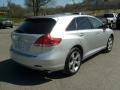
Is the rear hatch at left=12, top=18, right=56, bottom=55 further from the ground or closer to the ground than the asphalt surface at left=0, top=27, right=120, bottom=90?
further from the ground

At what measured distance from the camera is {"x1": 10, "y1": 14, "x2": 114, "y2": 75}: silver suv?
537 cm

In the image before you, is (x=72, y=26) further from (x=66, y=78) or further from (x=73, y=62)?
(x=66, y=78)

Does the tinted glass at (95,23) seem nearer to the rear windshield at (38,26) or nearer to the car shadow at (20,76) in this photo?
the rear windshield at (38,26)

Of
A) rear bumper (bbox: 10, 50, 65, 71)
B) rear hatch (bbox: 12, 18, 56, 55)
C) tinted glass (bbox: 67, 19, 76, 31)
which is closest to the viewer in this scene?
rear bumper (bbox: 10, 50, 65, 71)

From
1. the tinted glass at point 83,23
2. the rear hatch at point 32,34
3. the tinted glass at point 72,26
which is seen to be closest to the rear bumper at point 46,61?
the rear hatch at point 32,34

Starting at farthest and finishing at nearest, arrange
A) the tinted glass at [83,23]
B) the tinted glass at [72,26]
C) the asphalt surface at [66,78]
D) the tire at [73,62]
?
1. the tinted glass at [83,23]
2. the tinted glass at [72,26]
3. the tire at [73,62]
4. the asphalt surface at [66,78]

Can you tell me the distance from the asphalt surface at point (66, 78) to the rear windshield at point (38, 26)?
1224 mm

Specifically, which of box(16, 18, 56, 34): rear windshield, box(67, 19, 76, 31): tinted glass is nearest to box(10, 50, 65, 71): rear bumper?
box(16, 18, 56, 34): rear windshield

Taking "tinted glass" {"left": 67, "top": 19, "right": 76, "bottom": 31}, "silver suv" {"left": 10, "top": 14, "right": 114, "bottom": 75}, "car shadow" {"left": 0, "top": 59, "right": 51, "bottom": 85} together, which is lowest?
"car shadow" {"left": 0, "top": 59, "right": 51, "bottom": 85}

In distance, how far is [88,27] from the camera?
6.88 metres

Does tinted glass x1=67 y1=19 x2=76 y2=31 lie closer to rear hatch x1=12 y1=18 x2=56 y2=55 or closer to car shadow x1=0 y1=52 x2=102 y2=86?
rear hatch x1=12 y1=18 x2=56 y2=55

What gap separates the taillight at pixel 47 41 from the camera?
17.6ft

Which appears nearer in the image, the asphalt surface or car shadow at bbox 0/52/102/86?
the asphalt surface

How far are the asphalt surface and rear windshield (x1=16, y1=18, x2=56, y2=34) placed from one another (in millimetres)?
1224
